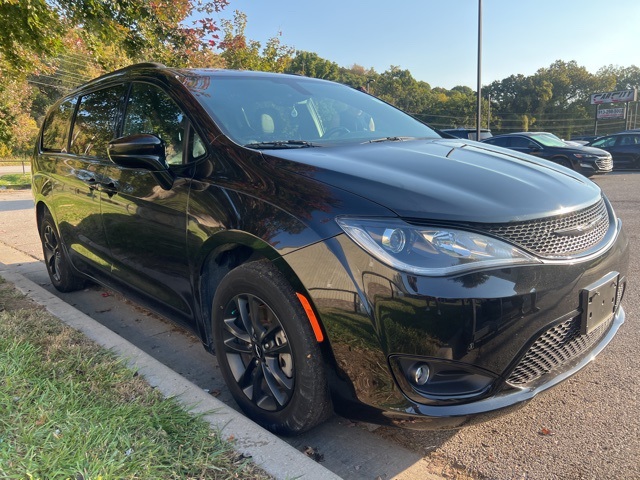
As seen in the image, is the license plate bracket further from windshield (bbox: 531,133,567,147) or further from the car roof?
windshield (bbox: 531,133,567,147)

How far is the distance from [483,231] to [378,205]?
15.6 inches

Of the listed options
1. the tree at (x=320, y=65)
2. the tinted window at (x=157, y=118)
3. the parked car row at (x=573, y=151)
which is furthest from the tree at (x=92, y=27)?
the tree at (x=320, y=65)

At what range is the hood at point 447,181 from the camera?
1899 millimetres

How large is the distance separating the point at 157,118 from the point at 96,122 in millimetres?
1052

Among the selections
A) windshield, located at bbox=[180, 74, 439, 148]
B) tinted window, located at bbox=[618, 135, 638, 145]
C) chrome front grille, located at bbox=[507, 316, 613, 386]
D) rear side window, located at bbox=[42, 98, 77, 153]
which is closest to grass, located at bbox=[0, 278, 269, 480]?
chrome front grille, located at bbox=[507, 316, 613, 386]

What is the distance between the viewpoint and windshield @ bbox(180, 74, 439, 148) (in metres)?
2.71

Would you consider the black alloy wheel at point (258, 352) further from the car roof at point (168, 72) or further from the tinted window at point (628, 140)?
the tinted window at point (628, 140)

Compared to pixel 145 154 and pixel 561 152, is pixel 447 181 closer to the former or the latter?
pixel 145 154

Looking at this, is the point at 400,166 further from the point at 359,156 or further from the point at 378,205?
the point at 378,205

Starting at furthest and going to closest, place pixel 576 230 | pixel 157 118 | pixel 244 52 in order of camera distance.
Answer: pixel 244 52 → pixel 157 118 → pixel 576 230

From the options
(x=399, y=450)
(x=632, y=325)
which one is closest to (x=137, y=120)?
(x=399, y=450)

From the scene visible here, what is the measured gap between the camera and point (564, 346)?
204cm

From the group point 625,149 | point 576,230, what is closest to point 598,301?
point 576,230

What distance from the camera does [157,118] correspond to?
3.04 metres
